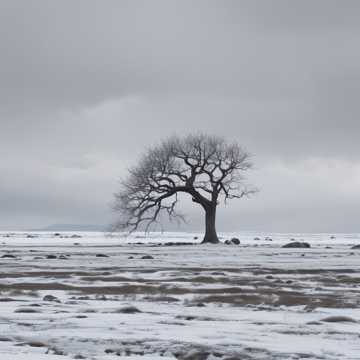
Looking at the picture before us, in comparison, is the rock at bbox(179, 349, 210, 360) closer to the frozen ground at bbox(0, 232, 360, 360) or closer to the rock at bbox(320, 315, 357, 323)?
the frozen ground at bbox(0, 232, 360, 360)

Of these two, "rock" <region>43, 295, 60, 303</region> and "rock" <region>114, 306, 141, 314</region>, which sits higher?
"rock" <region>43, 295, 60, 303</region>

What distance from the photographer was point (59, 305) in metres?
13.8

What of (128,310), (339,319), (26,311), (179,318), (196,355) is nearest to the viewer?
(196,355)

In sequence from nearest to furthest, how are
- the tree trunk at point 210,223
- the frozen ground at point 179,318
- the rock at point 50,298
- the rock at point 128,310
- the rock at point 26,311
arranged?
1. the frozen ground at point 179,318
2. the rock at point 26,311
3. the rock at point 128,310
4. the rock at point 50,298
5. the tree trunk at point 210,223

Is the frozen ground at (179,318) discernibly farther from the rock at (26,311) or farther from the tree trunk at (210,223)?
the tree trunk at (210,223)

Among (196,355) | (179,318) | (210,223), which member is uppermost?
(210,223)

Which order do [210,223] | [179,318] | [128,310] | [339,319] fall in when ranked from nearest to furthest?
[339,319] → [179,318] → [128,310] → [210,223]

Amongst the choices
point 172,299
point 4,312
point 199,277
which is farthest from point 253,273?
point 4,312

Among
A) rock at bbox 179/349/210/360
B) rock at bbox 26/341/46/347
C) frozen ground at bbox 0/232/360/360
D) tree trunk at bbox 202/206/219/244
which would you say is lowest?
rock at bbox 179/349/210/360

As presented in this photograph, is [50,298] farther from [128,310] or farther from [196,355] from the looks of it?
[196,355]

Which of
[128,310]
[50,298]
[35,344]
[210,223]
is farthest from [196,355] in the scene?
[210,223]

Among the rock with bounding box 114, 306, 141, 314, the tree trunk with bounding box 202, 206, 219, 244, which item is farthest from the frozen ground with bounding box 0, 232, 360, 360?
the tree trunk with bounding box 202, 206, 219, 244

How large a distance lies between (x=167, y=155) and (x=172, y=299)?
48081mm

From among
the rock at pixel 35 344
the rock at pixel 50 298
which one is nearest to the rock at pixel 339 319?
the rock at pixel 35 344
